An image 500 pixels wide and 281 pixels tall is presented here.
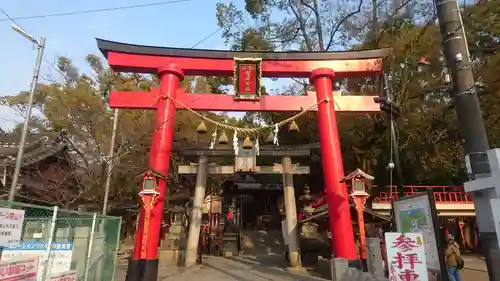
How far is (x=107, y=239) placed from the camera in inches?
350

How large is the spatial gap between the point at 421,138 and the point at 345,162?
4.99m

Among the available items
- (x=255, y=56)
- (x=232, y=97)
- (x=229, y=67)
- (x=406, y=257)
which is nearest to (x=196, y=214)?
(x=232, y=97)

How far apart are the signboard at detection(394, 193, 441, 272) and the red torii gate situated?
399 centimetres

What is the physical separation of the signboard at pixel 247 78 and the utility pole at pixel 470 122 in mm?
6925

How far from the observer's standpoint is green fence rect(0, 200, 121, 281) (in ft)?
17.6

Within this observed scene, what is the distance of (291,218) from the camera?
1449cm

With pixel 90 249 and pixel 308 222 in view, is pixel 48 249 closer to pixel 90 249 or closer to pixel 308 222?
pixel 90 249

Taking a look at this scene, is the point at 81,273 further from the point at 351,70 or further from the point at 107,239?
the point at 351,70

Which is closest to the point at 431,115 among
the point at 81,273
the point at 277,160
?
the point at 277,160

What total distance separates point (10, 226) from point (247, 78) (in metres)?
8.70

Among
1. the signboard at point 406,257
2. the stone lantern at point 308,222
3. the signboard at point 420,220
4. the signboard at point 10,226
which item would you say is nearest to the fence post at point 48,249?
the signboard at point 10,226

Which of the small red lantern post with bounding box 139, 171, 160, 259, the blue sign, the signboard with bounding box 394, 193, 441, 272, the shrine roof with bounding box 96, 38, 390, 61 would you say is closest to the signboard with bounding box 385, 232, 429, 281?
the signboard with bounding box 394, 193, 441, 272

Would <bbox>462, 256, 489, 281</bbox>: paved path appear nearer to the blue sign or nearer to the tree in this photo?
the blue sign

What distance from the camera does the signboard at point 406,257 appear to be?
16.5 ft
